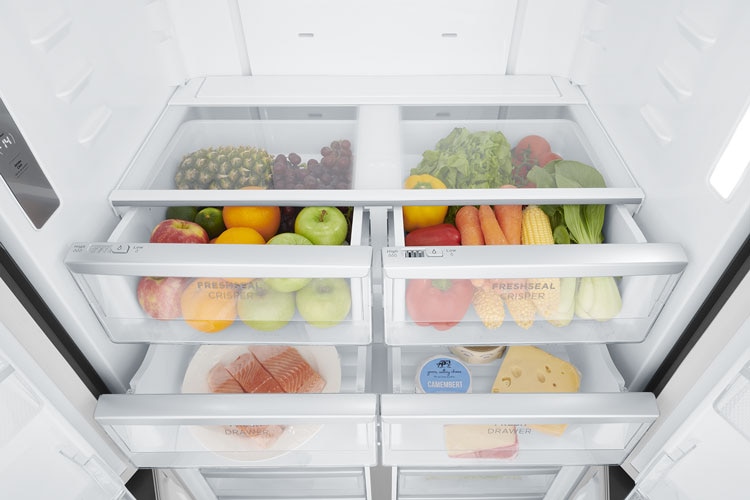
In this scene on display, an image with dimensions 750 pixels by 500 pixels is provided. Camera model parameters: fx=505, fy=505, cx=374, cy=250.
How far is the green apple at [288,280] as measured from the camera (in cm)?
95

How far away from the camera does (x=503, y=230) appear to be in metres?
1.05

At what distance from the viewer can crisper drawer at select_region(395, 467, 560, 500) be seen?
1.47m

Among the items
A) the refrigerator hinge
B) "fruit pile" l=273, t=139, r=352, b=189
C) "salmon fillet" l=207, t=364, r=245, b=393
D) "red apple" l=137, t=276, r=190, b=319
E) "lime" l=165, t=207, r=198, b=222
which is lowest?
the refrigerator hinge

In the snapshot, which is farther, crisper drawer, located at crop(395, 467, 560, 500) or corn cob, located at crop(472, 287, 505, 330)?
crisper drawer, located at crop(395, 467, 560, 500)

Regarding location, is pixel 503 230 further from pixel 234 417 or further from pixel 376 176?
pixel 234 417

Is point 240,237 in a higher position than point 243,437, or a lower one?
higher

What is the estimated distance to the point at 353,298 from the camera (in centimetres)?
97

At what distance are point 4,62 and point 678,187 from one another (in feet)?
3.71

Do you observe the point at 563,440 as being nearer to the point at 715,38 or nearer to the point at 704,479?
the point at 704,479

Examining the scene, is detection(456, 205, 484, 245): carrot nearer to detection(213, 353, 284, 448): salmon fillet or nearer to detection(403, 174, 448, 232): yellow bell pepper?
detection(403, 174, 448, 232): yellow bell pepper

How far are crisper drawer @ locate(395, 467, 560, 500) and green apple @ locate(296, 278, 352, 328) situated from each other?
27.8 inches

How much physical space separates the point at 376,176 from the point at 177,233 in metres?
0.42

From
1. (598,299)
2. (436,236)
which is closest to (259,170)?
(436,236)

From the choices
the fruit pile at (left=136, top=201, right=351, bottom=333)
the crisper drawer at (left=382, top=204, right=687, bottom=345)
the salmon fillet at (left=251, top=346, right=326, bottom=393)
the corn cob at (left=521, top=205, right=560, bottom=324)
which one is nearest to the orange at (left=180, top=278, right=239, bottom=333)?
the fruit pile at (left=136, top=201, right=351, bottom=333)
